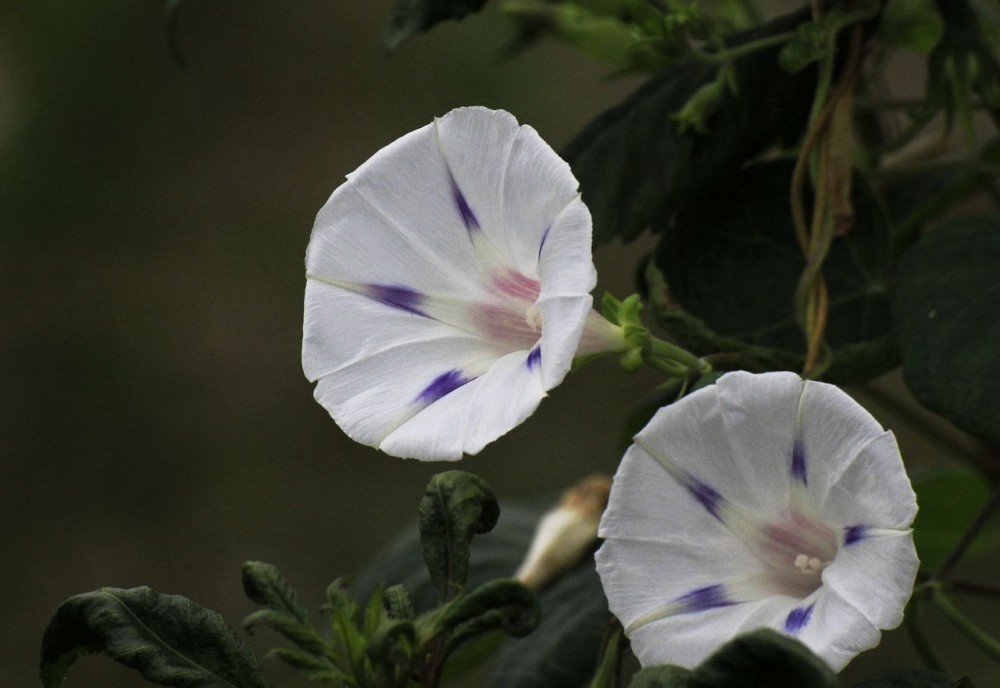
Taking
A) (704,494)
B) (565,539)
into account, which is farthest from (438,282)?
(565,539)

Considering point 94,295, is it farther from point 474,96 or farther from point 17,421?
point 474,96

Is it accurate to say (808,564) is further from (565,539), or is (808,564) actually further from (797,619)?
(565,539)

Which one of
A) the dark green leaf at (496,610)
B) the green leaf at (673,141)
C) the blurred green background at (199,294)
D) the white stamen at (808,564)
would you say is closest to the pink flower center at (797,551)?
the white stamen at (808,564)

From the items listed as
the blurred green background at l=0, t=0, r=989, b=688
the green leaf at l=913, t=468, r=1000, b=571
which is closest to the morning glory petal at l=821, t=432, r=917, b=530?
the green leaf at l=913, t=468, r=1000, b=571

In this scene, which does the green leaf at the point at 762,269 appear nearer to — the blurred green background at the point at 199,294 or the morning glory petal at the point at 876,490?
the morning glory petal at the point at 876,490

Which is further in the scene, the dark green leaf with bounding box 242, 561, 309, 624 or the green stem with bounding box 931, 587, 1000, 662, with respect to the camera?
the green stem with bounding box 931, 587, 1000, 662

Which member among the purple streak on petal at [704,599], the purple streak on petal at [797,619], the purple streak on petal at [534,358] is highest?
the purple streak on petal at [534,358]

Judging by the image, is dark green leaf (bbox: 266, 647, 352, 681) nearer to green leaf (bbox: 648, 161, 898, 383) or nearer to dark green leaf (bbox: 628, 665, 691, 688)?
dark green leaf (bbox: 628, 665, 691, 688)
